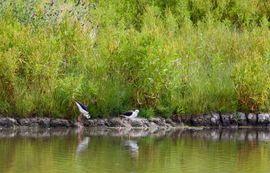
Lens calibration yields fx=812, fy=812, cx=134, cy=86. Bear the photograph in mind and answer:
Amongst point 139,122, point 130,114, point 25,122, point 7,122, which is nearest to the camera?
point 7,122

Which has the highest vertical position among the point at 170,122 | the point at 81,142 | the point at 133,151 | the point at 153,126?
the point at 170,122

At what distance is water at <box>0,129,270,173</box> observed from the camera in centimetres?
1562

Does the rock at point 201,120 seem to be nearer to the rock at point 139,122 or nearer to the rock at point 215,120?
the rock at point 215,120

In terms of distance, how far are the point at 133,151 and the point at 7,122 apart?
4.39 metres

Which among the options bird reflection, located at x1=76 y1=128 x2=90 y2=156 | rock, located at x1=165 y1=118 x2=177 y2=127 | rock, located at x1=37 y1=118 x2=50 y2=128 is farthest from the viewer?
rock, located at x1=165 y1=118 x2=177 y2=127

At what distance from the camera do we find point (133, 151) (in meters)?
17.9

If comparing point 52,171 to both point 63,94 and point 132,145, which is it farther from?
point 63,94

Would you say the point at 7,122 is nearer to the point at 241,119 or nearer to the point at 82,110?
the point at 82,110

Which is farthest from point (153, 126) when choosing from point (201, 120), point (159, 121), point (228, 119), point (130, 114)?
point (228, 119)

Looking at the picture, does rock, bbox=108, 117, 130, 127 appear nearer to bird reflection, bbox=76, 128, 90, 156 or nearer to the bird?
the bird

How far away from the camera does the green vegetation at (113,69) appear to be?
21562 mm

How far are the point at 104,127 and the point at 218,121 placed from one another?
3448 millimetres

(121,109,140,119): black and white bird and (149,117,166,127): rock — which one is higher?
(121,109,140,119): black and white bird

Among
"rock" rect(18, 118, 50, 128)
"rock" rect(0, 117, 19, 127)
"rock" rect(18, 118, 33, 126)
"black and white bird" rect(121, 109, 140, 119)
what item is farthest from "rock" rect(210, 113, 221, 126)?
"rock" rect(0, 117, 19, 127)
